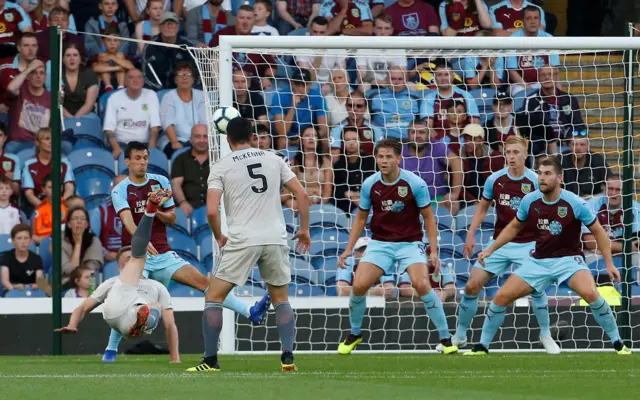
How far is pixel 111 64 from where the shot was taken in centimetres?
1545

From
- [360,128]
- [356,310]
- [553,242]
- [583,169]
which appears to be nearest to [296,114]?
[360,128]

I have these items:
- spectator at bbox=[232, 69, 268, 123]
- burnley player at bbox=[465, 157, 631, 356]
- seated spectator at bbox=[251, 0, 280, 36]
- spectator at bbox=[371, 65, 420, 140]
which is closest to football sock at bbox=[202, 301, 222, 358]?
burnley player at bbox=[465, 157, 631, 356]

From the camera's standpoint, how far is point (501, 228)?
1239cm

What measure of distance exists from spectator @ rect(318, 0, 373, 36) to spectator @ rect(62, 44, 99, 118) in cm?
337

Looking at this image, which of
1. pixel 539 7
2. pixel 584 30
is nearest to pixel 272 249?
pixel 539 7

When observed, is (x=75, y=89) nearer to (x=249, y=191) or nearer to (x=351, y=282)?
(x=351, y=282)

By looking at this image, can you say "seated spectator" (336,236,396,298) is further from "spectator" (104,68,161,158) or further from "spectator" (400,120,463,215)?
"spectator" (104,68,161,158)

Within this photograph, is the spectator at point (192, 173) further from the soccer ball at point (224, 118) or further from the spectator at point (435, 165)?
the soccer ball at point (224, 118)

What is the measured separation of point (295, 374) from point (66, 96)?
7428mm

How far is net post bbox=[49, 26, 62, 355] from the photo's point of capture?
12320 mm

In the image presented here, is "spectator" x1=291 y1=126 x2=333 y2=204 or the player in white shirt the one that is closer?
the player in white shirt

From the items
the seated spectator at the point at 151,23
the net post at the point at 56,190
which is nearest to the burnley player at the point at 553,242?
the net post at the point at 56,190

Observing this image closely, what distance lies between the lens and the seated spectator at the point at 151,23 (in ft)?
51.7

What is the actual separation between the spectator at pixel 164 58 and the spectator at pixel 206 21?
403 mm
